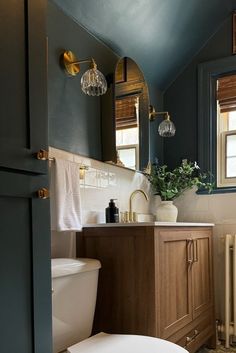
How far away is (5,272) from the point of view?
0.94 m

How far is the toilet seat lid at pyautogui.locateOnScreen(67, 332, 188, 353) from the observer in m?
1.37

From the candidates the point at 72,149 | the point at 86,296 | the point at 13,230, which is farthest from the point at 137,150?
the point at 13,230

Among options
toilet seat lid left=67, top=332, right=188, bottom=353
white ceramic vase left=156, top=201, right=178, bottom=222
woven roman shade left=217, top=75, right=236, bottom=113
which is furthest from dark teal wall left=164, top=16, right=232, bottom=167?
toilet seat lid left=67, top=332, right=188, bottom=353

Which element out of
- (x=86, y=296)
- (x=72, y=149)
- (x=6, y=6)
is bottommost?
(x=86, y=296)

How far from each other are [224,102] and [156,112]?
0.56 meters

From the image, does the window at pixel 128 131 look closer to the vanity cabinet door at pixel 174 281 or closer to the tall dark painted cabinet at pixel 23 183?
the vanity cabinet door at pixel 174 281

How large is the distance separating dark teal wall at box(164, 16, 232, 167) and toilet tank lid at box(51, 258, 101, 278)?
4.91 ft

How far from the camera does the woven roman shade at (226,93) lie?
9.18 feet

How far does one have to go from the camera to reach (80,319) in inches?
62.1

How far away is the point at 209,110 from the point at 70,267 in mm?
1859

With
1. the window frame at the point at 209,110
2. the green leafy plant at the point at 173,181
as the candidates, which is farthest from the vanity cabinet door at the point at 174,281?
the window frame at the point at 209,110

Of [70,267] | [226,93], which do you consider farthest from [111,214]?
[226,93]

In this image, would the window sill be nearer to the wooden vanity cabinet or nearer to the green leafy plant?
the green leafy plant

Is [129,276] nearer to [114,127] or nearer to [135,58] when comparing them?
[114,127]
